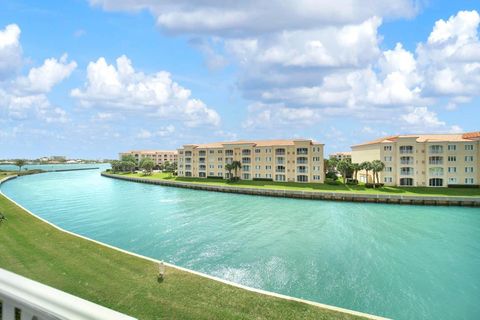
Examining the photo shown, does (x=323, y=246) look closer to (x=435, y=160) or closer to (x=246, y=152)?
(x=435, y=160)

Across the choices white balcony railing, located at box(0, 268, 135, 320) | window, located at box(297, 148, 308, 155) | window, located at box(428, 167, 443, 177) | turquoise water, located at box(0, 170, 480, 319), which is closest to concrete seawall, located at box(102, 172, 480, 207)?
turquoise water, located at box(0, 170, 480, 319)

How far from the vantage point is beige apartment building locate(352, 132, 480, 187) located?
181ft

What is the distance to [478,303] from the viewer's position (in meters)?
16.2

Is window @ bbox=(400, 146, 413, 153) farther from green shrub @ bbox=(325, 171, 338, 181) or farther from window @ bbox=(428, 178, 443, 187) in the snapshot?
green shrub @ bbox=(325, 171, 338, 181)

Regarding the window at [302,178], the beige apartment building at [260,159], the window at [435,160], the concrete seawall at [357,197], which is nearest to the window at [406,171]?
the window at [435,160]

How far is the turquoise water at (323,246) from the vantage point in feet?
55.3

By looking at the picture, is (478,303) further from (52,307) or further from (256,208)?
(256,208)

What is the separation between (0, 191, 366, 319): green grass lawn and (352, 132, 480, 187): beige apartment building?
5467 cm

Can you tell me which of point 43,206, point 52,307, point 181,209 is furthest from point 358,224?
point 43,206

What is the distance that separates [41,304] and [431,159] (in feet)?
222

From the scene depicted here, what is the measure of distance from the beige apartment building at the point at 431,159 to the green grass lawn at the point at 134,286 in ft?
179

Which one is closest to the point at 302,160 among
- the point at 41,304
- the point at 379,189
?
the point at 379,189

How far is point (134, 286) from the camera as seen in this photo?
47.1ft

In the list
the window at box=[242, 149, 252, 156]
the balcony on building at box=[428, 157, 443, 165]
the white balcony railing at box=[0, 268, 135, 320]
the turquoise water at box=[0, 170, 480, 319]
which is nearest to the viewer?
the white balcony railing at box=[0, 268, 135, 320]
